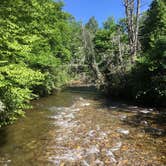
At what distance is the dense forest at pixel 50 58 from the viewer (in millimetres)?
10023

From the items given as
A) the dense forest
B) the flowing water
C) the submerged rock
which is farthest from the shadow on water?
the dense forest

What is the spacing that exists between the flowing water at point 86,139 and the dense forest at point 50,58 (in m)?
1.22

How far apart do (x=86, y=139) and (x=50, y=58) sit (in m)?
13.0

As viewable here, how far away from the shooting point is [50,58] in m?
22.5

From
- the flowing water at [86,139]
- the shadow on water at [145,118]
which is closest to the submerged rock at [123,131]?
the flowing water at [86,139]

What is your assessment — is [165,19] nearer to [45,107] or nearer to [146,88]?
[146,88]

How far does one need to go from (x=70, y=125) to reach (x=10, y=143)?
3.38 metres

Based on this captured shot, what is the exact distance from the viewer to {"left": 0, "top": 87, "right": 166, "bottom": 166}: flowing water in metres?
8.47

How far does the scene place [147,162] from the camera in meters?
8.16

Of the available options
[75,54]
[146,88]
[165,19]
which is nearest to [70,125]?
[146,88]

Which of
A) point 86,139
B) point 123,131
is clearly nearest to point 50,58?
point 123,131

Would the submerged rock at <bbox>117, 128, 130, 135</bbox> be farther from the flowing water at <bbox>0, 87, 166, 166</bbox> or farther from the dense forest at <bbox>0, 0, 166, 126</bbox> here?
the dense forest at <bbox>0, 0, 166, 126</bbox>

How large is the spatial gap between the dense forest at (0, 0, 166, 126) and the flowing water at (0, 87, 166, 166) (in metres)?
1.22

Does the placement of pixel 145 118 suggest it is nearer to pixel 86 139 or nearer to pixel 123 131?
pixel 123 131
